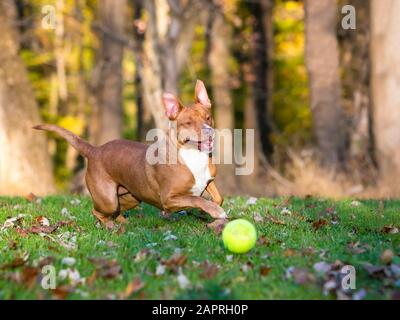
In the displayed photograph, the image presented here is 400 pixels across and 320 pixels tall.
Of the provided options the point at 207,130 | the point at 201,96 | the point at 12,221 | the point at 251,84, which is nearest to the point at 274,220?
the point at 207,130

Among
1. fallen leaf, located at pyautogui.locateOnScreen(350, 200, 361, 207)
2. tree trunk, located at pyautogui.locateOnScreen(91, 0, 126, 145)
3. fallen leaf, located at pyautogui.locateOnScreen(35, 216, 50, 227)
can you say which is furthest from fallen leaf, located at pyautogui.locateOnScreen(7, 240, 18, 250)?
tree trunk, located at pyautogui.locateOnScreen(91, 0, 126, 145)

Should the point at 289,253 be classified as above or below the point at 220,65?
below

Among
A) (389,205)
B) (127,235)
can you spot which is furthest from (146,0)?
(127,235)

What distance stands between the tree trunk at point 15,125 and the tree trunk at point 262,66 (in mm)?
9184

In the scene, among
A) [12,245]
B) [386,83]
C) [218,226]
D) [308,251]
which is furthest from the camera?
[386,83]

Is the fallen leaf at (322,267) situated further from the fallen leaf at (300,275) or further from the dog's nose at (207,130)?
the dog's nose at (207,130)

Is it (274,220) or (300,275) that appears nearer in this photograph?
(300,275)

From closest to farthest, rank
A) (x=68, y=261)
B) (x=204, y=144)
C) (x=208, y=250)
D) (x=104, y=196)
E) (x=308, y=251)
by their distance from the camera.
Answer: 1. (x=68, y=261)
2. (x=308, y=251)
3. (x=208, y=250)
4. (x=204, y=144)
5. (x=104, y=196)

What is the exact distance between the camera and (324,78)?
14.1 metres

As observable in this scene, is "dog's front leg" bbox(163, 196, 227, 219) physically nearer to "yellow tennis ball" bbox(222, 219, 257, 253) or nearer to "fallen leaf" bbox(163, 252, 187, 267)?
"yellow tennis ball" bbox(222, 219, 257, 253)

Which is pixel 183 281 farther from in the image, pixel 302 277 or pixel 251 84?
pixel 251 84

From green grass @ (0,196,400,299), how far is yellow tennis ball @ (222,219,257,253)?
8 cm

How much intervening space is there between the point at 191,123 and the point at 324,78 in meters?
8.09
